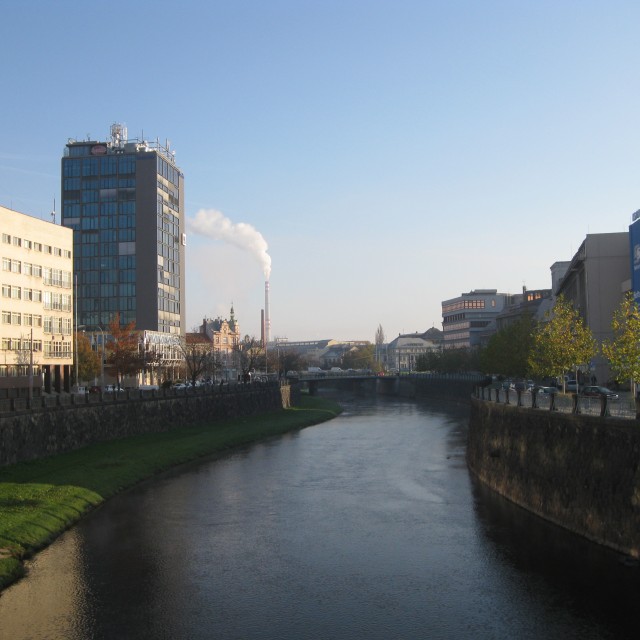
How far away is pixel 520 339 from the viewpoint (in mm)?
102188

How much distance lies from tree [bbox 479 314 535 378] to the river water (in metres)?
52.9

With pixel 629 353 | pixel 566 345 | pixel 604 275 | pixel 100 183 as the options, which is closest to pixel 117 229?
pixel 100 183

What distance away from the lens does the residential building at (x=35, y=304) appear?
88438 millimetres

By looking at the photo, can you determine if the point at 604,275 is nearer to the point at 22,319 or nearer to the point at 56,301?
the point at 56,301

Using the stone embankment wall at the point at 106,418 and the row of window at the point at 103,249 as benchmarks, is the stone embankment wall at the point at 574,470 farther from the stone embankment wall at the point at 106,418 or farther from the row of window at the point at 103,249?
the row of window at the point at 103,249

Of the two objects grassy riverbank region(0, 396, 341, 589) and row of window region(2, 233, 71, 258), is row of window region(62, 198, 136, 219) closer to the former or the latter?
row of window region(2, 233, 71, 258)

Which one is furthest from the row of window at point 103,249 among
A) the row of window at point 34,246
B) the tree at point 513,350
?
the tree at point 513,350

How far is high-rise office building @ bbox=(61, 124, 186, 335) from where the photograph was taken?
157500 mm

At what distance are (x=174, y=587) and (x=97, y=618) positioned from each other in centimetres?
373

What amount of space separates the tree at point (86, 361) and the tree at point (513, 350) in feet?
184

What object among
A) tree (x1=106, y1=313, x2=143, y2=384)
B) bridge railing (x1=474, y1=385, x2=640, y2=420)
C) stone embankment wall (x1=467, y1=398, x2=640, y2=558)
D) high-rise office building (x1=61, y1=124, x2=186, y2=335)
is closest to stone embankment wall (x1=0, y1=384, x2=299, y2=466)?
tree (x1=106, y1=313, x2=143, y2=384)

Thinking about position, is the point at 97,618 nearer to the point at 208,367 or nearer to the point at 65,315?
the point at 65,315

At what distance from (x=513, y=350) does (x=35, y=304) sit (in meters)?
59.0

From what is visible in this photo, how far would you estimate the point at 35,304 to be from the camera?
9438 cm
